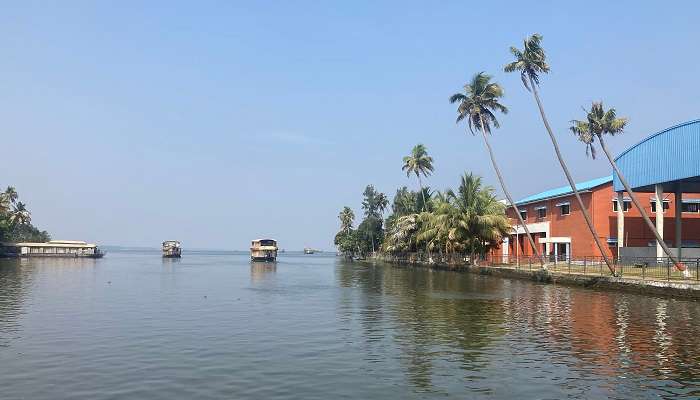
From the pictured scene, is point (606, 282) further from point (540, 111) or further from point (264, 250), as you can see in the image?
point (264, 250)

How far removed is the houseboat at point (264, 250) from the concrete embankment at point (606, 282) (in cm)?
6682

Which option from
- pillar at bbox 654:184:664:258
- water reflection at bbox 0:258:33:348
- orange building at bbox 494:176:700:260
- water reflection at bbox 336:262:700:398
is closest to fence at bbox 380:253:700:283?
orange building at bbox 494:176:700:260

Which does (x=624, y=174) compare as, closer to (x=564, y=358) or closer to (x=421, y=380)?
(x=564, y=358)

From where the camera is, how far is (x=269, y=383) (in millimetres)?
14945

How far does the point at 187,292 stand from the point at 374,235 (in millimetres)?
113768

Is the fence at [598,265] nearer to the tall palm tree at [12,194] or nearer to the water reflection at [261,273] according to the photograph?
the water reflection at [261,273]

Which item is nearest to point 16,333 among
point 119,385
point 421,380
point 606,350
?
point 119,385

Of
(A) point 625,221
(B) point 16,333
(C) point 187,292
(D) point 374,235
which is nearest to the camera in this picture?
(B) point 16,333

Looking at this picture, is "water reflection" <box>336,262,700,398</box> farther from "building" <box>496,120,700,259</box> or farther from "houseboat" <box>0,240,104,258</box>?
"houseboat" <box>0,240,104,258</box>

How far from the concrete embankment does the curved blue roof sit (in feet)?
44.9

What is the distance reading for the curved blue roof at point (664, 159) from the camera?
51406mm

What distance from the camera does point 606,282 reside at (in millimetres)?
44719

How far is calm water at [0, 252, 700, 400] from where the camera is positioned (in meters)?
14.4

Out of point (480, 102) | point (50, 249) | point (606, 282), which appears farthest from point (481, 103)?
point (50, 249)
